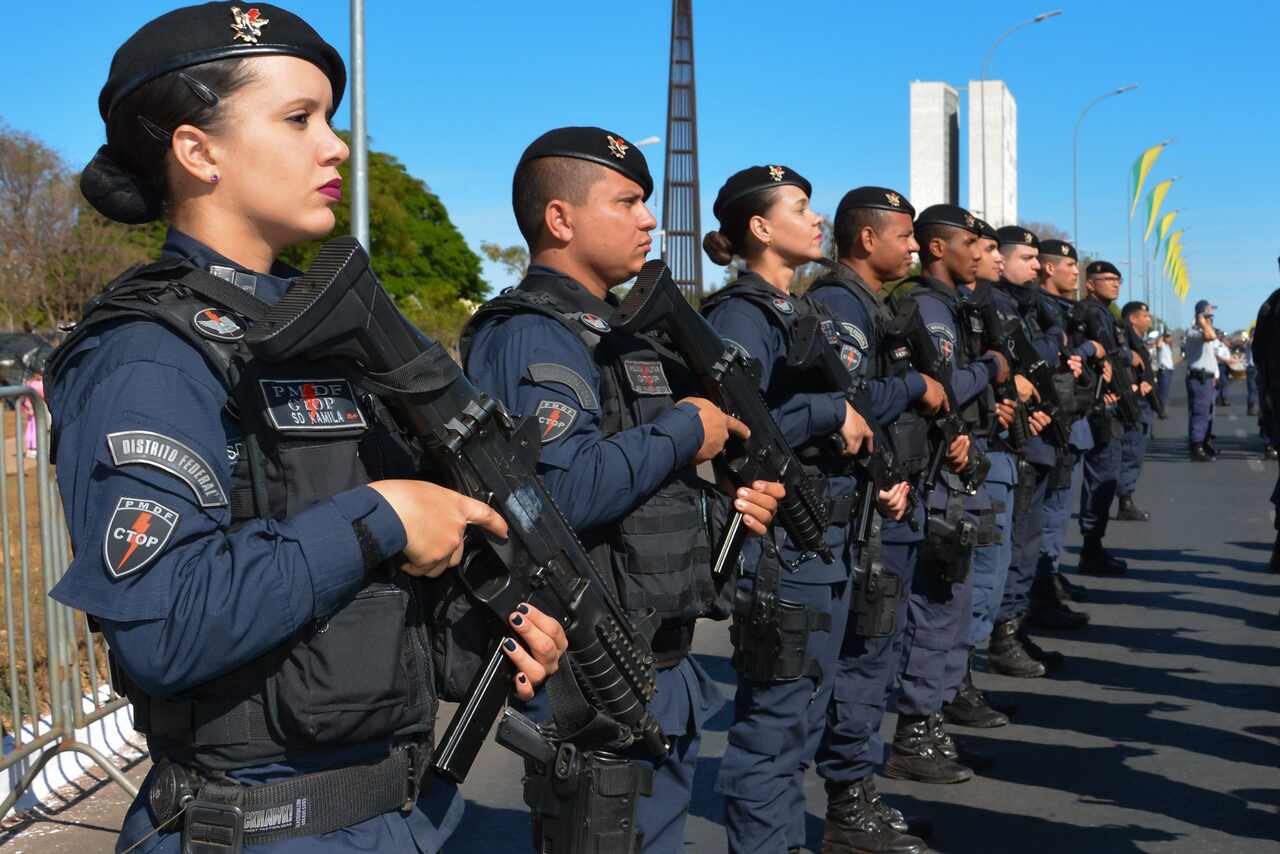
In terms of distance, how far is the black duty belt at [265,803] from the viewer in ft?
5.92

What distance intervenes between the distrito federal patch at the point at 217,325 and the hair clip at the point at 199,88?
311 mm

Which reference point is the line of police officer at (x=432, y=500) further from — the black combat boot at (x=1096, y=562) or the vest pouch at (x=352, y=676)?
the black combat boot at (x=1096, y=562)

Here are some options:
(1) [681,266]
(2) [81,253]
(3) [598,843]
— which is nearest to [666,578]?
(3) [598,843]

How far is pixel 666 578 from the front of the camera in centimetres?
289

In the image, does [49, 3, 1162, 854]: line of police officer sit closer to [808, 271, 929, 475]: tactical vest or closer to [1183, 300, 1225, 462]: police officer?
[808, 271, 929, 475]: tactical vest

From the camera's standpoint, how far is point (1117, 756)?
5.46 metres

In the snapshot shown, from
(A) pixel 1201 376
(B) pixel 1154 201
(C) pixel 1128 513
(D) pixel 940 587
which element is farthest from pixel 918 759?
(B) pixel 1154 201

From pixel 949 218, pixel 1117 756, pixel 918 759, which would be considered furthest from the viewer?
pixel 949 218

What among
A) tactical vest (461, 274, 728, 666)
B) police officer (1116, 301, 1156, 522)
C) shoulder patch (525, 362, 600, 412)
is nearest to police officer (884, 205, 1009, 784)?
tactical vest (461, 274, 728, 666)

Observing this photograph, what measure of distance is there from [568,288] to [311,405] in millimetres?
1318

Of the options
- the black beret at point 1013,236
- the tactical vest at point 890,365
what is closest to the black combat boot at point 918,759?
the tactical vest at point 890,365

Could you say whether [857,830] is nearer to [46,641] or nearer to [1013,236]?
[46,641]

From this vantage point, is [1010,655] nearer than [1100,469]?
Yes

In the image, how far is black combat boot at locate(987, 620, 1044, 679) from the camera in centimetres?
678
